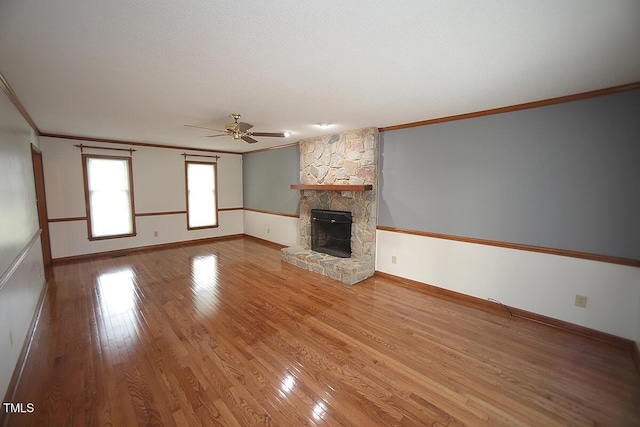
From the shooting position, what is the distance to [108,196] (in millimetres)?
5387

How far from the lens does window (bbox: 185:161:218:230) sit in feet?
21.4

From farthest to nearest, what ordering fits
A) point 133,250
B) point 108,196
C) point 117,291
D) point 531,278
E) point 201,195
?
point 201,195 → point 133,250 → point 108,196 → point 117,291 → point 531,278

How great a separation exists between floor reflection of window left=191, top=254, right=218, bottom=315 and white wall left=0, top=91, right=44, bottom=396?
1.47 meters

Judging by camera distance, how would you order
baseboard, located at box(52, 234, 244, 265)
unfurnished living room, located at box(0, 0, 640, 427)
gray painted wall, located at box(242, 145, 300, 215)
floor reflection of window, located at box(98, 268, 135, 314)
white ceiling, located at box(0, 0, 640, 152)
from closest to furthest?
white ceiling, located at box(0, 0, 640, 152)
unfurnished living room, located at box(0, 0, 640, 427)
floor reflection of window, located at box(98, 268, 135, 314)
baseboard, located at box(52, 234, 244, 265)
gray painted wall, located at box(242, 145, 300, 215)

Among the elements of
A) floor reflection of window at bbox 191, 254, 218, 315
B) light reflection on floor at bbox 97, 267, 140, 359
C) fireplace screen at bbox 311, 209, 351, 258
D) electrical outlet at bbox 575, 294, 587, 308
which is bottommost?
light reflection on floor at bbox 97, 267, 140, 359

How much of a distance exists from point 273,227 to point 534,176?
5108 millimetres

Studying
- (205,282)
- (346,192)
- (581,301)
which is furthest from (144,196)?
(581,301)

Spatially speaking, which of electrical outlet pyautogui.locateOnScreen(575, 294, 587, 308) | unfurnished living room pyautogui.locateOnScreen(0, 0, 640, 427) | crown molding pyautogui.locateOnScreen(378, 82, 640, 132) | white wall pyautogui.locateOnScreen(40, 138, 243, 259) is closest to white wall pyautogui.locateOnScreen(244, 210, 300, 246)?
white wall pyautogui.locateOnScreen(40, 138, 243, 259)

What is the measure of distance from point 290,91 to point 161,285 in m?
3.33

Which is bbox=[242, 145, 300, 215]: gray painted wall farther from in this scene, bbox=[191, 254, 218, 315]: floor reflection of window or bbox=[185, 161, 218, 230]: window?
bbox=[191, 254, 218, 315]: floor reflection of window

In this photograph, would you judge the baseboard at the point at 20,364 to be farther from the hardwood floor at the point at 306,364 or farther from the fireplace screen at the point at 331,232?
the fireplace screen at the point at 331,232

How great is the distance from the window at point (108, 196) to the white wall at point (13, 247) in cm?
229

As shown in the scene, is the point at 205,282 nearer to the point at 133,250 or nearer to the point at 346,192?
the point at 346,192

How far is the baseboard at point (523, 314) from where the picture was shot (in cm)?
245
